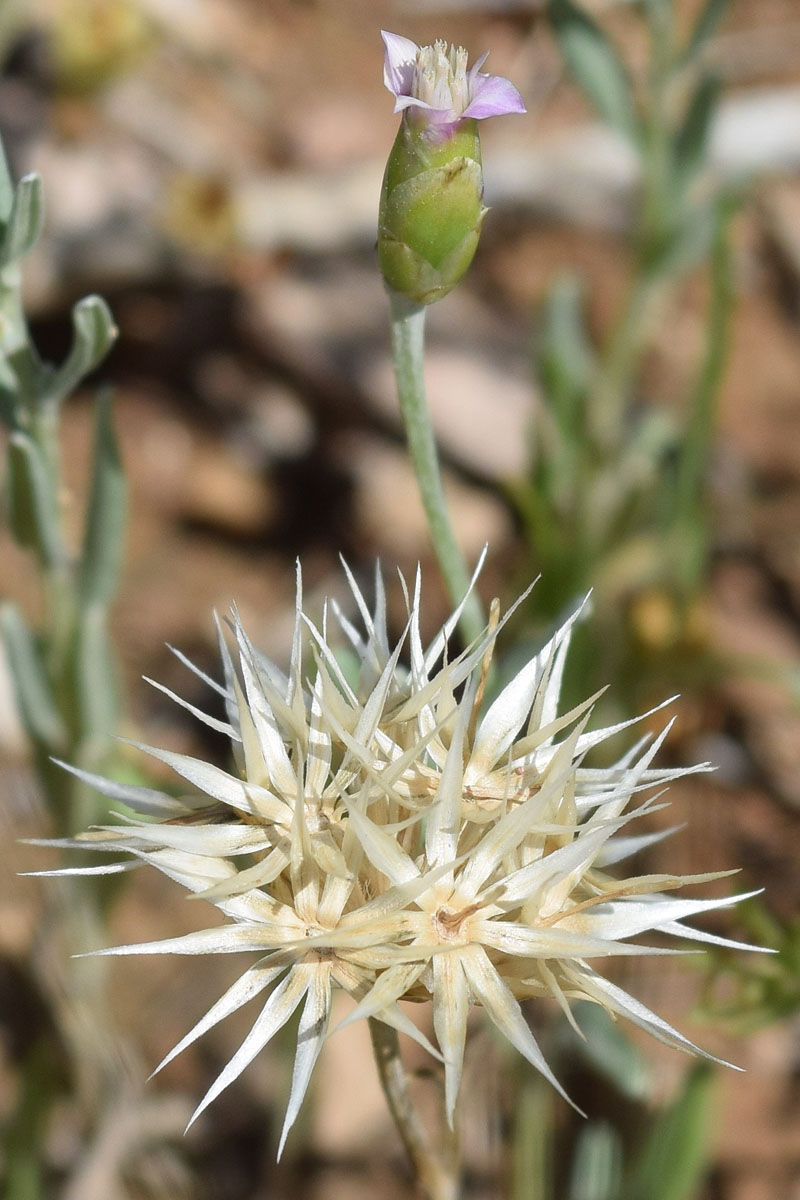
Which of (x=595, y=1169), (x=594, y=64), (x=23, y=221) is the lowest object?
(x=595, y=1169)

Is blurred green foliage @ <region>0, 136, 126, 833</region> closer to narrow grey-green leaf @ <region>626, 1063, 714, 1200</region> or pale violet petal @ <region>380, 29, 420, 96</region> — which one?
pale violet petal @ <region>380, 29, 420, 96</region>

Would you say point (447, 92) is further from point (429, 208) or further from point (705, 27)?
point (705, 27)

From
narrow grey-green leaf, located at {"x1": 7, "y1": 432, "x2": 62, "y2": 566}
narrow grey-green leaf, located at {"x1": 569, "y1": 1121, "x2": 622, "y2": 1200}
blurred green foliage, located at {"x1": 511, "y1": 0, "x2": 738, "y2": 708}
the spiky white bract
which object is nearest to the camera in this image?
the spiky white bract

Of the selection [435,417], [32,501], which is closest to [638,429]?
[435,417]

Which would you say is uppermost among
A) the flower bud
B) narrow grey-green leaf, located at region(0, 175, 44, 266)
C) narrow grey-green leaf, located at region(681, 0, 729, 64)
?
narrow grey-green leaf, located at region(681, 0, 729, 64)

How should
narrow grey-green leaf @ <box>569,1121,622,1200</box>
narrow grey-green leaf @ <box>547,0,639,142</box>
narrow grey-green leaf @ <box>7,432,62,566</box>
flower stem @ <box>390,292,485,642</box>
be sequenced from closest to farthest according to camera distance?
flower stem @ <box>390,292,485,642</box> < narrow grey-green leaf @ <box>7,432,62,566</box> < narrow grey-green leaf @ <box>569,1121,622,1200</box> < narrow grey-green leaf @ <box>547,0,639,142</box>

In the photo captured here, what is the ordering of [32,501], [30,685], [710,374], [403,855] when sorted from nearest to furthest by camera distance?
[403,855] → [32,501] → [30,685] → [710,374]

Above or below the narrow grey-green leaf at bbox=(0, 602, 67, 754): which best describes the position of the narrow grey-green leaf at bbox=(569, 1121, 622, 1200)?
below

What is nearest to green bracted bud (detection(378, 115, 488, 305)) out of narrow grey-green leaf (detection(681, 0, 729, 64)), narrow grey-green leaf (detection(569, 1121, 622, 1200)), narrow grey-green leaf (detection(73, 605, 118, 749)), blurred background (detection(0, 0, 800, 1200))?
blurred background (detection(0, 0, 800, 1200))
